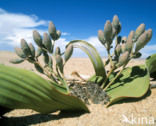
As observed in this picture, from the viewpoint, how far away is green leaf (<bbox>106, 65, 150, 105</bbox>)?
3.92ft

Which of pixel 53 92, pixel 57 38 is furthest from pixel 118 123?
pixel 57 38

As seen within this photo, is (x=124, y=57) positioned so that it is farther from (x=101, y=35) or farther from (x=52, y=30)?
(x=52, y=30)

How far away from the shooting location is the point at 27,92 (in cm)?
83

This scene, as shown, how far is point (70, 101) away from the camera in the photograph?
0.97 metres

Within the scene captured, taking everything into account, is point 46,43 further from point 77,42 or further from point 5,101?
point 5,101

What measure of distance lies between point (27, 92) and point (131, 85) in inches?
32.2

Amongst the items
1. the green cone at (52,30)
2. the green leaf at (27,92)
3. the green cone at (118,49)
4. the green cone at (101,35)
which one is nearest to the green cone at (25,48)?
the green cone at (52,30)

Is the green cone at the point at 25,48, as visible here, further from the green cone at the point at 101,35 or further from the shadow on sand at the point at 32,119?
the green cone at the point at 101,35

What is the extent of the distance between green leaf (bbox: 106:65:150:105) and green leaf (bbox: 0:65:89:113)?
404 millimetres

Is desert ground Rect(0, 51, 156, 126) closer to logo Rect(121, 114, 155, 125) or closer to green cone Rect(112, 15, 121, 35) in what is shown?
logo Rect(121, 114, 155, 125)

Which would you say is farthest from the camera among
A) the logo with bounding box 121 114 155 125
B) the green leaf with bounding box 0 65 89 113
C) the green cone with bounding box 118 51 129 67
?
the green cone with bounding box 118 51 129 67

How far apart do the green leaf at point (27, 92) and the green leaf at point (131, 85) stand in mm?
404

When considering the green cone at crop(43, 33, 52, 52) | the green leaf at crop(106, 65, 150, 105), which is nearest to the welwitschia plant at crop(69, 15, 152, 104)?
the green leaf at crop(106, 65, 150, 105)

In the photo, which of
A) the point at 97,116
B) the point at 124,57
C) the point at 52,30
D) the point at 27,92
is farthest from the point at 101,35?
the point at 27,92
